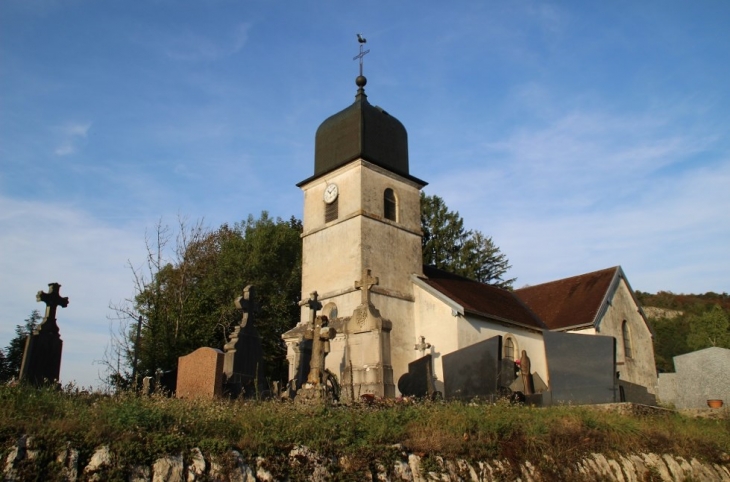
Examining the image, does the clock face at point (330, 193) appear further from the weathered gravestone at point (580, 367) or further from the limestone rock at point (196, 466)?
the limestone rock at point (196, 466)

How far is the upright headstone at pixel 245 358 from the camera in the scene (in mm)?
12352

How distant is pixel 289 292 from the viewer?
29.4 metres

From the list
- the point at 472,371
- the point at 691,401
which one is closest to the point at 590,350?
the point at 472,371

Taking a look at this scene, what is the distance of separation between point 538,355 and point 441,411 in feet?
52.7

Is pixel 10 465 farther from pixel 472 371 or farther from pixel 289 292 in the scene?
pixel 289 292

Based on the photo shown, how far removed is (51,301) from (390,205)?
13757 millimetres

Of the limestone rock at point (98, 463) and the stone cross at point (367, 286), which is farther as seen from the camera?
the stone cross at point (367, 286)

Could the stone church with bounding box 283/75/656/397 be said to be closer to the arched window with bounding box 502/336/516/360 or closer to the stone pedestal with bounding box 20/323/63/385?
the arched window with bounding box 502/336/516/360

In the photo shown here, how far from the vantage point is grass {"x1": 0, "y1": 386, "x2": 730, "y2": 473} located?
6.05m

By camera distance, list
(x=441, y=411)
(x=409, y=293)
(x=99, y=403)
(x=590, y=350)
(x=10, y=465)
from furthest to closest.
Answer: (x=409, y=293) → (x=590, y=350) → (x=441, y=411) → (x=99, y=403) → (x=10, y=465)

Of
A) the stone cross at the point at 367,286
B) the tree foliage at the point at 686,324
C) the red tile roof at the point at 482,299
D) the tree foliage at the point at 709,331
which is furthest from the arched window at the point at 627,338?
the tree foliage at the point at 709,331

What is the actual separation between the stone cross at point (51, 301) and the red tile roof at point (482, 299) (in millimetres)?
12591

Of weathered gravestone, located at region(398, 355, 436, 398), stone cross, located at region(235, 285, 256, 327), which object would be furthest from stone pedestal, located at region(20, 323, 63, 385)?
weathered gravestone, located at region(398, 355, 436, 398)

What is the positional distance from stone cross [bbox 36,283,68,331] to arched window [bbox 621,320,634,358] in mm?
21497
